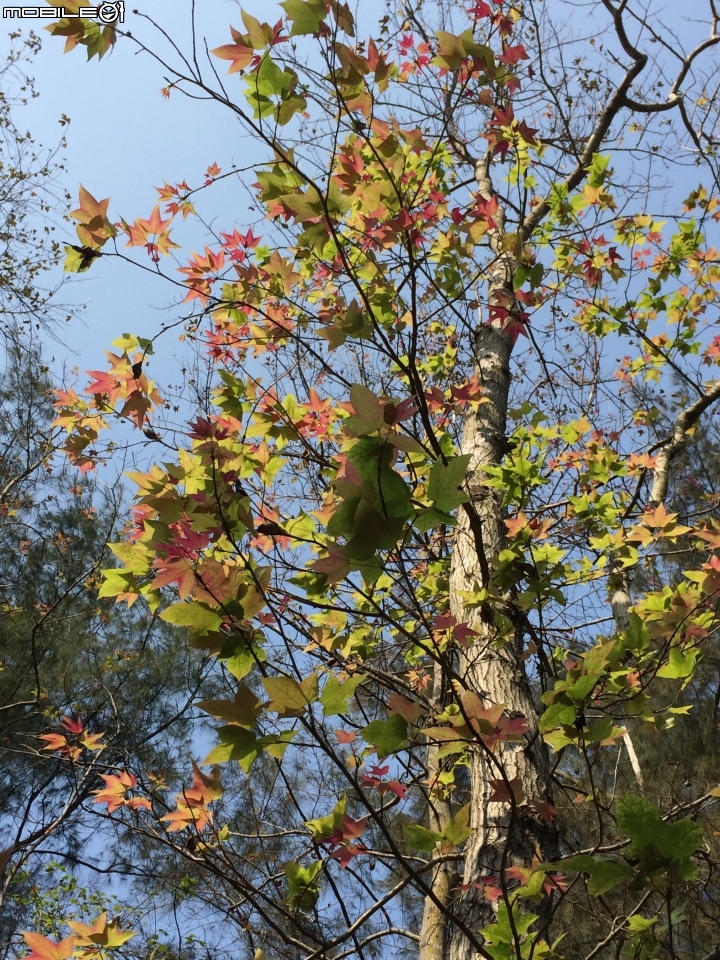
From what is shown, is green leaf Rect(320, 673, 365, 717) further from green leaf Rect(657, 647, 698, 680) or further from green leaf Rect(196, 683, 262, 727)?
green leaf Rect(657, 647, 698, 680)

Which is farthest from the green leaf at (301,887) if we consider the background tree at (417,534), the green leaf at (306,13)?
the green leaf at (306,13)

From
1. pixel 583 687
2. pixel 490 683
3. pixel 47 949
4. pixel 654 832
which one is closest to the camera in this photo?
pixel 654 832

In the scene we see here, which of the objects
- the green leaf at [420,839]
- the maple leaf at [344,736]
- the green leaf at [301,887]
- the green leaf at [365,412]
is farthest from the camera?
the maple leaf at [344,736]

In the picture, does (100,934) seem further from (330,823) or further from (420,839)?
(420,839)

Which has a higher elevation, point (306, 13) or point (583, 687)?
point (306, 13)

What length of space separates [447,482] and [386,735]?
0.30m

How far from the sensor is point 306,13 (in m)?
1.03

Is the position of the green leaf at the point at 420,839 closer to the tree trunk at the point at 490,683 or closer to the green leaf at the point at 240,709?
the tree trunk at the point at 490,683

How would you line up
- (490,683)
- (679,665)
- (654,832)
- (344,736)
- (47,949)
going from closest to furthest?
(654,832)
(47,949)
(679,665)
(344,736)
(490,683)

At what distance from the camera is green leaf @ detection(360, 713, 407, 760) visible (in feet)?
2.47

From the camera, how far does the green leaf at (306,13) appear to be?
103cm

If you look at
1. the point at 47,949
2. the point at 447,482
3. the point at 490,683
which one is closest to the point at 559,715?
the point at 447,482

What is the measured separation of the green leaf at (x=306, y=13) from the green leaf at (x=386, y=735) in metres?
1.05

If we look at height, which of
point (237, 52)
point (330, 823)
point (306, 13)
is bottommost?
point (330, 823)
